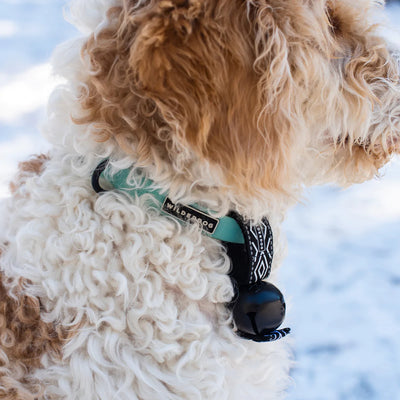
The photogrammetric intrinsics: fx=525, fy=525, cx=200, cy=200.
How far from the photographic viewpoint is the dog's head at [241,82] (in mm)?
1162

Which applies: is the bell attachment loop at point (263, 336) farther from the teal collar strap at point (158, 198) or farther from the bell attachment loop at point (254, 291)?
the teal collar strap at point (158, 198)

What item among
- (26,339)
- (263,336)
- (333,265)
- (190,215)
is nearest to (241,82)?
(190,215)

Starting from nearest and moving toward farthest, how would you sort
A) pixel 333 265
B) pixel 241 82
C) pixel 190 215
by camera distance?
pixel 241 82 < pixel 190 215 < pixel 333 265

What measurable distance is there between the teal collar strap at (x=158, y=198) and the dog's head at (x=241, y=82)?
93 millimetres

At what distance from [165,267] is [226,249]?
0.19 metres

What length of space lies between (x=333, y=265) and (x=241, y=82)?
79.5 inches

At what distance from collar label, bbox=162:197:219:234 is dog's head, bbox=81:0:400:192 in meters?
0.11

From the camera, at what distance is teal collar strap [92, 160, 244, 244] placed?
4.46ft

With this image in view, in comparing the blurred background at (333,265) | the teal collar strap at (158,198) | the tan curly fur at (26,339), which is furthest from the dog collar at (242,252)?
the tan curly fur at (26,339)

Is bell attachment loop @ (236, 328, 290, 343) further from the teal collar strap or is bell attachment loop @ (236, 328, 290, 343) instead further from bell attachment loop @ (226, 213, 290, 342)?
the teal collar strap

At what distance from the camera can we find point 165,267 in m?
1.35

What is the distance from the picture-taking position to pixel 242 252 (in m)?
1.41

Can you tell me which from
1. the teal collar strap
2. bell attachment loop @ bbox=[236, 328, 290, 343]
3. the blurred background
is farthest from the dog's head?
bell attachment loop @ bbox=[236, 328, 290, 343]

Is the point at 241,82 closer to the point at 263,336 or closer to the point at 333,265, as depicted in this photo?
the point at 263,336
